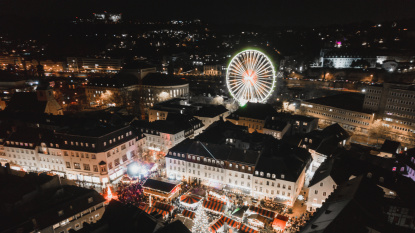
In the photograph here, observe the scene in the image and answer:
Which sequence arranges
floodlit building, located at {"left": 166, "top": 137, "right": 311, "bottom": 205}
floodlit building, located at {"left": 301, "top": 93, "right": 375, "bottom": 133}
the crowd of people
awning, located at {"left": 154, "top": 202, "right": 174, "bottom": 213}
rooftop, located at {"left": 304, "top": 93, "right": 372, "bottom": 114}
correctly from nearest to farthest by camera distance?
awning, located at {"left": 154, "top": 202, "right": 174, "bottom": 213}, floodlit building, located at {"left": 166, "top": 137, "right": 311, "bottom": 205}, the crowd of people, floodlit building, located at {"left": 301, "top": 93, "right": 375, "bottom": 133}, rooftop, located at {"left": 304, "top": 93, "right": 372, "bottom": 114}

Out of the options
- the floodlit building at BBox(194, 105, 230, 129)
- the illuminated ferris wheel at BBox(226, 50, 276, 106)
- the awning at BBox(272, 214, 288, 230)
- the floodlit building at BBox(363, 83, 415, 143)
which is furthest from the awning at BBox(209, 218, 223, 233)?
the floodlit building at BBox(363, 83, 415, 143)

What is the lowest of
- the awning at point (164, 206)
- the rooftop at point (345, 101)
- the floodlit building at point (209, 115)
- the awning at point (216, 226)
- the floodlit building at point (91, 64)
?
the awning at point (164, 206)

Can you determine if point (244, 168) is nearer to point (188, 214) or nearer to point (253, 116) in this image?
point (188, 214)

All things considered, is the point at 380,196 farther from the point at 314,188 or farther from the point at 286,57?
the point at 286,57

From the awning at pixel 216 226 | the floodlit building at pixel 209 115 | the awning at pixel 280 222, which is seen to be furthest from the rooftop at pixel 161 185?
the floodlit building at pixel 209 115

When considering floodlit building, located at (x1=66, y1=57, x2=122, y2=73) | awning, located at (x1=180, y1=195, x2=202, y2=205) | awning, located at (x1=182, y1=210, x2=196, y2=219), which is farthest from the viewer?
floodlit building, located at (x1=66, y1=57, x2=122, y2=73)

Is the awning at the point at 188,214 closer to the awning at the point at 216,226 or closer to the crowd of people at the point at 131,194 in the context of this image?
the awning at the point at 216,226

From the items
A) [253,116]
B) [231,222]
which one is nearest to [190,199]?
[231,222]

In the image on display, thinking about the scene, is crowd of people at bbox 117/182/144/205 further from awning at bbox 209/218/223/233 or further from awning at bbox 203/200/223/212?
awning at bbox 209/218/223/233

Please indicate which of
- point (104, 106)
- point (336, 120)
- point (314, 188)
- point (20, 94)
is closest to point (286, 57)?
point (336, 120)
